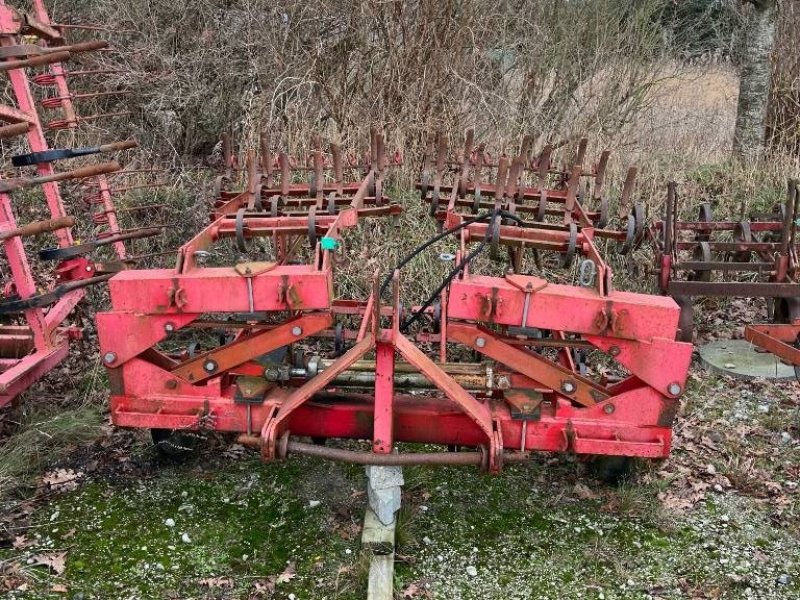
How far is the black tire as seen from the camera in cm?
388

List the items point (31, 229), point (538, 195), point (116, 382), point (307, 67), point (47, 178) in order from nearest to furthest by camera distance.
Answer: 1. point (116, 382)
2. point (31, 229)
3. point (47, 178)
4. point (538, 195)
5. point (307, 67)

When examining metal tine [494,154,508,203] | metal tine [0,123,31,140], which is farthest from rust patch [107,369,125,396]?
metal tine [494,154,508,203]

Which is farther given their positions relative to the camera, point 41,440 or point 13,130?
point 41,440

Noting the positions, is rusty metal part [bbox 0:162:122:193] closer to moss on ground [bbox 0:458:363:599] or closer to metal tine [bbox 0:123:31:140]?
metal tine [bbox 0:123:31:140]

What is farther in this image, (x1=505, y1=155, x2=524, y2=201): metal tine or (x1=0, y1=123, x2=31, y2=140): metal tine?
(x1=505, y1=155, x2=524, y2=201): metal tine

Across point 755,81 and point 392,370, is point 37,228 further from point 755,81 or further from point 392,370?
point 755,81

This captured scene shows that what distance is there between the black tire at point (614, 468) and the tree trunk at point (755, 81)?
6119 mm

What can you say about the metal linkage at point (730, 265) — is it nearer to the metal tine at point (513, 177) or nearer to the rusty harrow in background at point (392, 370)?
the metal tine at point (513, 177)

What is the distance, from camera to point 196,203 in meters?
7.01

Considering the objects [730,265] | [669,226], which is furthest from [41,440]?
[730,265]

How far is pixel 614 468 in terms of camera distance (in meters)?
3.92

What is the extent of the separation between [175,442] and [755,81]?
8.13m

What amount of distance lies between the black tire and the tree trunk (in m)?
6.12

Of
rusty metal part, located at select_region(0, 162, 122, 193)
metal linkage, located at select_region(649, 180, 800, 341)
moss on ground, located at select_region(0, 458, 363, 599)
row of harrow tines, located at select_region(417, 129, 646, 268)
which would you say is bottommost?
moss on ground, located at select_region(0, 458, 363, 599)
